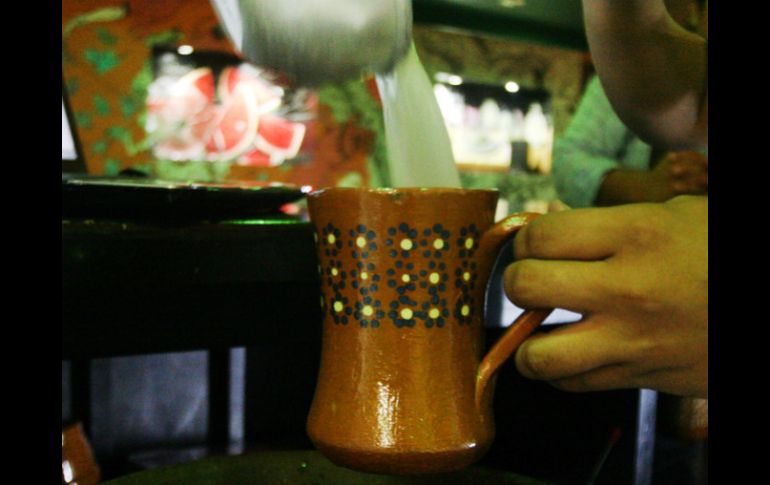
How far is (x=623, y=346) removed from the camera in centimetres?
48

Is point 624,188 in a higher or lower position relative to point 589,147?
lower

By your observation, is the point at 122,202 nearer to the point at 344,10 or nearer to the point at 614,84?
the point at 344,10

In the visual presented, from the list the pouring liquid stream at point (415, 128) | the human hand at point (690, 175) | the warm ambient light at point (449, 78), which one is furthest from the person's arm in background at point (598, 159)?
the warm ambient light at point (449, 78)

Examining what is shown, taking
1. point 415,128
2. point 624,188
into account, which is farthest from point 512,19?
point 415,128

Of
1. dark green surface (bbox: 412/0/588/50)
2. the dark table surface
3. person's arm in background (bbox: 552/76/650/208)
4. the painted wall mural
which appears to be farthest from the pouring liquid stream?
dark green surface (bbox: 412/0/588/50)

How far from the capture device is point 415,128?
64 cm

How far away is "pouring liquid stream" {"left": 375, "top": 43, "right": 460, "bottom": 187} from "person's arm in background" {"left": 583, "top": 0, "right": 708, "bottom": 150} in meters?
0.18

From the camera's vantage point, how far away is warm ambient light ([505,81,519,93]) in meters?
5.47

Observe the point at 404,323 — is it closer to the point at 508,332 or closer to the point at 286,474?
the point at 508,332

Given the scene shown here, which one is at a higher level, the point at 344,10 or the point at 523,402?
the point at 344,10

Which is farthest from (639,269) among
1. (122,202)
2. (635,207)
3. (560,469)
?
(560,469)

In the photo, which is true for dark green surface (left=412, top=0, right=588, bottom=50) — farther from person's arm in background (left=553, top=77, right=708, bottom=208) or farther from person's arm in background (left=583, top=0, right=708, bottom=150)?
person's arm in background (left=583, top=0, right=708, bottom=150)

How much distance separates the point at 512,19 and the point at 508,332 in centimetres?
494

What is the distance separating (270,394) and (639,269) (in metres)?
1.03
